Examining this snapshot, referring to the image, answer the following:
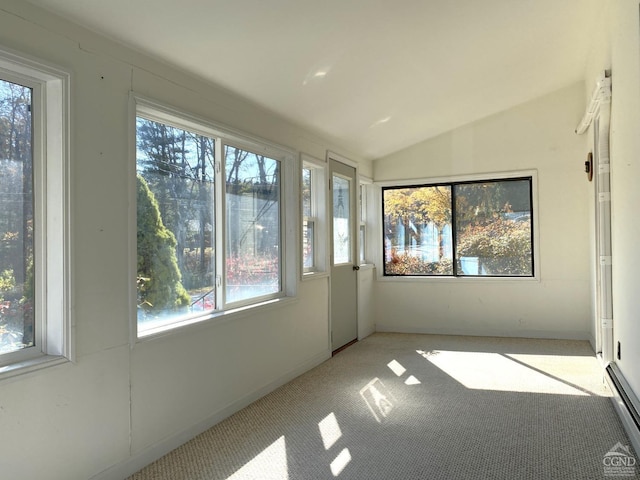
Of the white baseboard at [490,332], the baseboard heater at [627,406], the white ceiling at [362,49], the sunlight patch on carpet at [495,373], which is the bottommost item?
the sunlight patch on carpet at [495,373]

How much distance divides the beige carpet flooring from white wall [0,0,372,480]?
10.1 inches

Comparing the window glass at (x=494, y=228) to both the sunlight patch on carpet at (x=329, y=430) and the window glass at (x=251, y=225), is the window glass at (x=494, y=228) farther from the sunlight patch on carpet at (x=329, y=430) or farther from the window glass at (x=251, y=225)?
the sunlight patch on carpet at (x=329, y=430)

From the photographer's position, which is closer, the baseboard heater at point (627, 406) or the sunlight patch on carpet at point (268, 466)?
the sunlight patch on carpet at point (268, 466)

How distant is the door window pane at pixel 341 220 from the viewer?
525cm

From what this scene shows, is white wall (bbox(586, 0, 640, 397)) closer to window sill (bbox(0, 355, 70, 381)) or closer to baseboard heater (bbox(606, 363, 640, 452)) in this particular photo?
baseboard heater (bbox(606, 363, 640, 452))

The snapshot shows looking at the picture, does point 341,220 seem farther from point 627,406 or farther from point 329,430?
point 627,406

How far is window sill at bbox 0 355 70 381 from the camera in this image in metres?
1.88

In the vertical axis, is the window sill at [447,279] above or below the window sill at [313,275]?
below

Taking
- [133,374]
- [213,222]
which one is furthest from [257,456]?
[213,222]

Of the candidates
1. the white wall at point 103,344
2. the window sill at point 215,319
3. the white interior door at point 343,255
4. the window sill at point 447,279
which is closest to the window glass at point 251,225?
the window sill at point 215,319

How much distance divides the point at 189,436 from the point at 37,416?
1062 mm

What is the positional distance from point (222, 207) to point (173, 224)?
1.66ft

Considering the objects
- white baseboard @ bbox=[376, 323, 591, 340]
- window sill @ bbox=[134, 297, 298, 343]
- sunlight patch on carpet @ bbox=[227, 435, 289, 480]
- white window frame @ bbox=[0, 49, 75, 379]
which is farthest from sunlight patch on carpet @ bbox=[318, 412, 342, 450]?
white baseboard @ bbox=[376, 323, 591, 340]

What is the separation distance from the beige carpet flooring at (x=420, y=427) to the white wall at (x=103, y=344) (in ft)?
0.84
